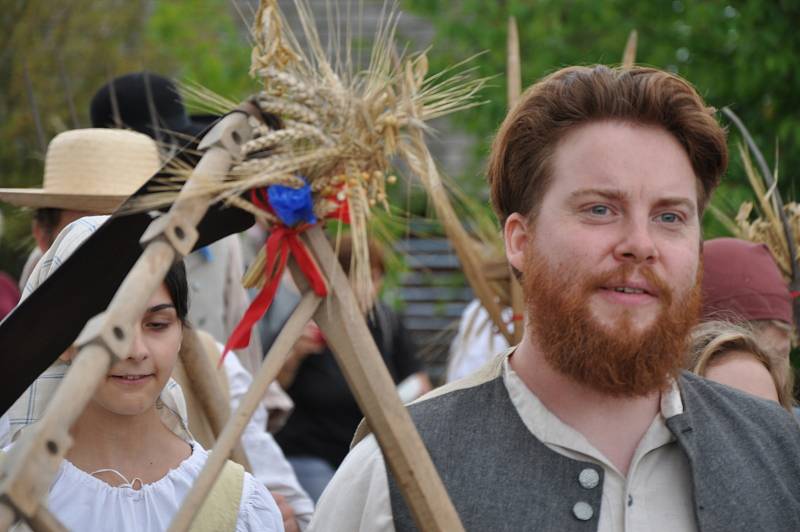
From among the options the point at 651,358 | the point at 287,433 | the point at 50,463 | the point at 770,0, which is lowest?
the point at 287,433

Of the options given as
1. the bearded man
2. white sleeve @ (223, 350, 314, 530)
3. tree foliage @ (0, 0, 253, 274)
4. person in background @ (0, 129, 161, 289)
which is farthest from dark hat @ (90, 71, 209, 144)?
tree foliage @ (0, 0, 253, 274)

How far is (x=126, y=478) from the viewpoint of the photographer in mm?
2871

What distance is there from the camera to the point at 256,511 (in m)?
2.93

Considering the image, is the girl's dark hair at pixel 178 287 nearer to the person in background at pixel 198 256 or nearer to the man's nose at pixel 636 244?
the man's nose at pixel 636 244

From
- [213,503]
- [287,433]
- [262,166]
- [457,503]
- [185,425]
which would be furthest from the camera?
[287,433]

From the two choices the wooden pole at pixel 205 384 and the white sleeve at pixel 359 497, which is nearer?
the white sleeve at pixel 359 497

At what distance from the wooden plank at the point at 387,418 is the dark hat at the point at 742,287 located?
6.51ft

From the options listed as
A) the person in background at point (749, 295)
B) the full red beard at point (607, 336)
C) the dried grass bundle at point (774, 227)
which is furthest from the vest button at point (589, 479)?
the dried grass bundle at point (774, 227)

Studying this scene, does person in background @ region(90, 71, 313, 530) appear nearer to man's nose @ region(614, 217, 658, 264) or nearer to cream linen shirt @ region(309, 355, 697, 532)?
cream linen shirt @ region(309, 355, 697, 532)

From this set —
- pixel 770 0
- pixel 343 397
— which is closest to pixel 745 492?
pixel 343 397

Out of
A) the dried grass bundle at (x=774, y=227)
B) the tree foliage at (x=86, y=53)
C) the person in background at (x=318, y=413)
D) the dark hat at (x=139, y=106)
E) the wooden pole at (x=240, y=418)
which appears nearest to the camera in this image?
the wooden pole at (x=240, y=418)

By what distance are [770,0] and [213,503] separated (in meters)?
4.97

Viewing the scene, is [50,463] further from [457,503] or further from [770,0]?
[770,0]

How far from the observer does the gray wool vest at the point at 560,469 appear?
2.39m
